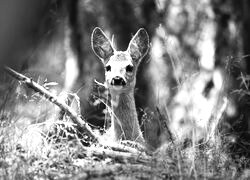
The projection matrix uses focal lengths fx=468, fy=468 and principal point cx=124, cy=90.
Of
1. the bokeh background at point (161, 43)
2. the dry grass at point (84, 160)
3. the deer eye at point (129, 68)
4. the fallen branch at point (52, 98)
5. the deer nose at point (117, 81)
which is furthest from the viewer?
the bokeh background at point (161, 43)

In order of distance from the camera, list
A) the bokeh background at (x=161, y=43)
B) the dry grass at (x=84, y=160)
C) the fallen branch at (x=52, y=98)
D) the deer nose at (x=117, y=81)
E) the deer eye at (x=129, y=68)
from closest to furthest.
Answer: the dry grass at (x=84, y=160) → the fallen branch at (x=52, y=98) → the deer nose at (x=117, y=81) → the deer eye at (x=129, y=68) → the bokeh background at (x=161, y=43)

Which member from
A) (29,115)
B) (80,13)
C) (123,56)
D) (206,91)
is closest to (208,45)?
(206,91)

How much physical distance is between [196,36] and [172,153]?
16.9ft

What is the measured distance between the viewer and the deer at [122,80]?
542cm

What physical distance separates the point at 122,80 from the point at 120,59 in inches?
15.3

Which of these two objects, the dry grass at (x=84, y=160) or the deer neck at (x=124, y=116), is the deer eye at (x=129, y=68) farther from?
the dry grass at (x=84, y=160)

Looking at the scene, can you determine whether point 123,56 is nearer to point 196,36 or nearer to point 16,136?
point 16,136

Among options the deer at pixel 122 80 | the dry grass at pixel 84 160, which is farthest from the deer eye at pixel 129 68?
the dry grass at pixel 84 160

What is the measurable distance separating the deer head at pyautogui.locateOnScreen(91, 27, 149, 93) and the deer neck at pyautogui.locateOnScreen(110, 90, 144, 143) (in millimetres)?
108

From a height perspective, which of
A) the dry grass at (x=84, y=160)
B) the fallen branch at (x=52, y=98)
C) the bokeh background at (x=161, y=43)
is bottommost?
the dry grass at (x=84, y=160)

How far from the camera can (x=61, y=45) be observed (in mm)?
7965

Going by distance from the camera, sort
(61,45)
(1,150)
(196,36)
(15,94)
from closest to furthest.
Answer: (1,150), (15,94), (61,45), (196,36)

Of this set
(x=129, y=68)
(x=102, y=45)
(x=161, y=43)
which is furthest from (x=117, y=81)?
(x=161, y=43)

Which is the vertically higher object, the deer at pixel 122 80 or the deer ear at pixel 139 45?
the deer ear at pixel 139 45
